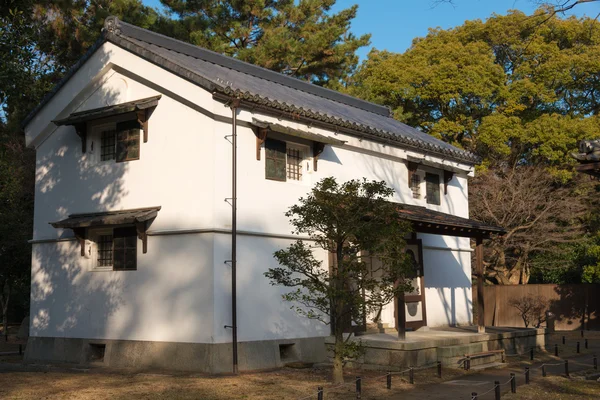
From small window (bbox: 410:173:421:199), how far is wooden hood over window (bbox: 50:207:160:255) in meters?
9.35

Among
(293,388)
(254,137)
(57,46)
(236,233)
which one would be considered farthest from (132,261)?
(57,46)

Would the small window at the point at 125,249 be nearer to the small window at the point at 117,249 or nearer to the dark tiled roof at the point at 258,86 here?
the small window at the point at 117,249

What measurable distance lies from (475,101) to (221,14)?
538 inches

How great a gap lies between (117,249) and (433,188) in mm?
11199

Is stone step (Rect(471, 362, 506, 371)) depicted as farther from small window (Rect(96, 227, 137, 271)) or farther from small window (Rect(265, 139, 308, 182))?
small window (Rect(96, 227, 137, 271))

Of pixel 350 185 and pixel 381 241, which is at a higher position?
pixel 350 185

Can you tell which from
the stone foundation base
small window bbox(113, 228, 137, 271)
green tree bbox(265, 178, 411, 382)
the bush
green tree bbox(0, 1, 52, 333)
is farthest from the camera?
the bush

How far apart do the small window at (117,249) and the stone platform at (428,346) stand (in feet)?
17.5

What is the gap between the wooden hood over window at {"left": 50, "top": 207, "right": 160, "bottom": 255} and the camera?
16031 millimetres

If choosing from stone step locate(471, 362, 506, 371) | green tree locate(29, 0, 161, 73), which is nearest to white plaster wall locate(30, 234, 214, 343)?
stone step locate(471, 362, 506, 371)

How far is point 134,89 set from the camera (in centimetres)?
1723

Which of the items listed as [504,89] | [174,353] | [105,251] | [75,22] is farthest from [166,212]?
[504,89]

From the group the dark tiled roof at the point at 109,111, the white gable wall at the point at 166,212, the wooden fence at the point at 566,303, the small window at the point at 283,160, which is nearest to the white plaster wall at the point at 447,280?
the white gable wall at the point at 166,212

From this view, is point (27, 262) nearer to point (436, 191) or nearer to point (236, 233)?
point (236, 233)
